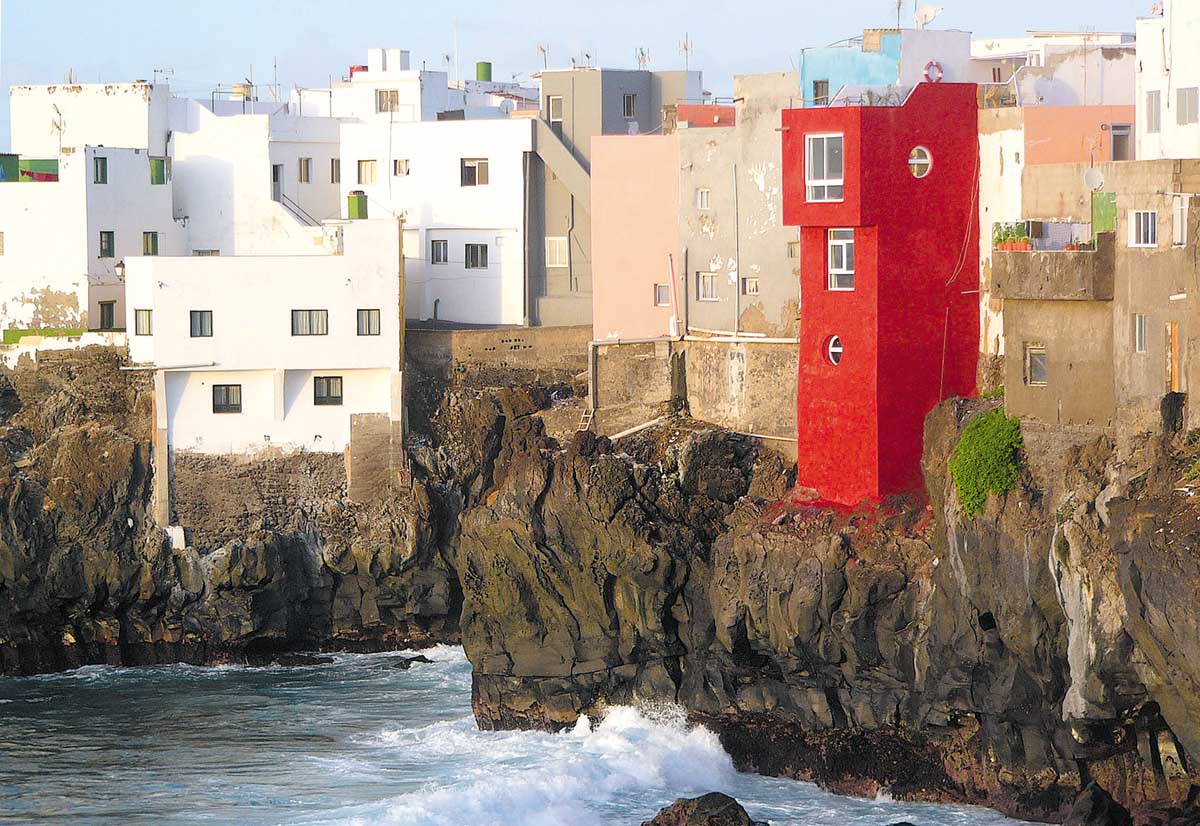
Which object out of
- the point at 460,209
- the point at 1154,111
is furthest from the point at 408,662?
the point at 1154,111

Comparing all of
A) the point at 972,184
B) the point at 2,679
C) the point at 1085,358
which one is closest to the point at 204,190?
the point at 2,679

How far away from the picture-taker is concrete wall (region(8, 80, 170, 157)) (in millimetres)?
84875

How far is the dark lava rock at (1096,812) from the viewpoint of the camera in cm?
5412

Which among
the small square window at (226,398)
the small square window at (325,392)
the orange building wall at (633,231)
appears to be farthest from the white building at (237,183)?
the orange building wall at (633,231)

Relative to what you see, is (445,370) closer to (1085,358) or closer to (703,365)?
(703,365)

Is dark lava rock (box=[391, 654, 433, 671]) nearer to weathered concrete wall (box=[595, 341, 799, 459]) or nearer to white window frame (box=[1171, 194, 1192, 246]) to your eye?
weathered concrete wall (box=[595, 341, 799, 459])

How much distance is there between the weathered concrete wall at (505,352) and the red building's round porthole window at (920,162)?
18094mm

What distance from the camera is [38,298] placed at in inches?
3135

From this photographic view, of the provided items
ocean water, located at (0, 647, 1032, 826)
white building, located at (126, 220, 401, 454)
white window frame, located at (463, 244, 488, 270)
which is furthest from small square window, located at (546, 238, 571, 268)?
ocean water, located at (0, 647, 1032, 826)

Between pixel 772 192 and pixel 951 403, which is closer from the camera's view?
pixel 951 403

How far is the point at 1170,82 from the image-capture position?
190 feet

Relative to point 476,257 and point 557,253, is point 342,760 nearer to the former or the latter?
point 476,257

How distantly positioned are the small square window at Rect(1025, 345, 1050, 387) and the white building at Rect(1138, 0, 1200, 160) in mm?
5259

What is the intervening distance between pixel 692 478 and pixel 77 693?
19.1 m
